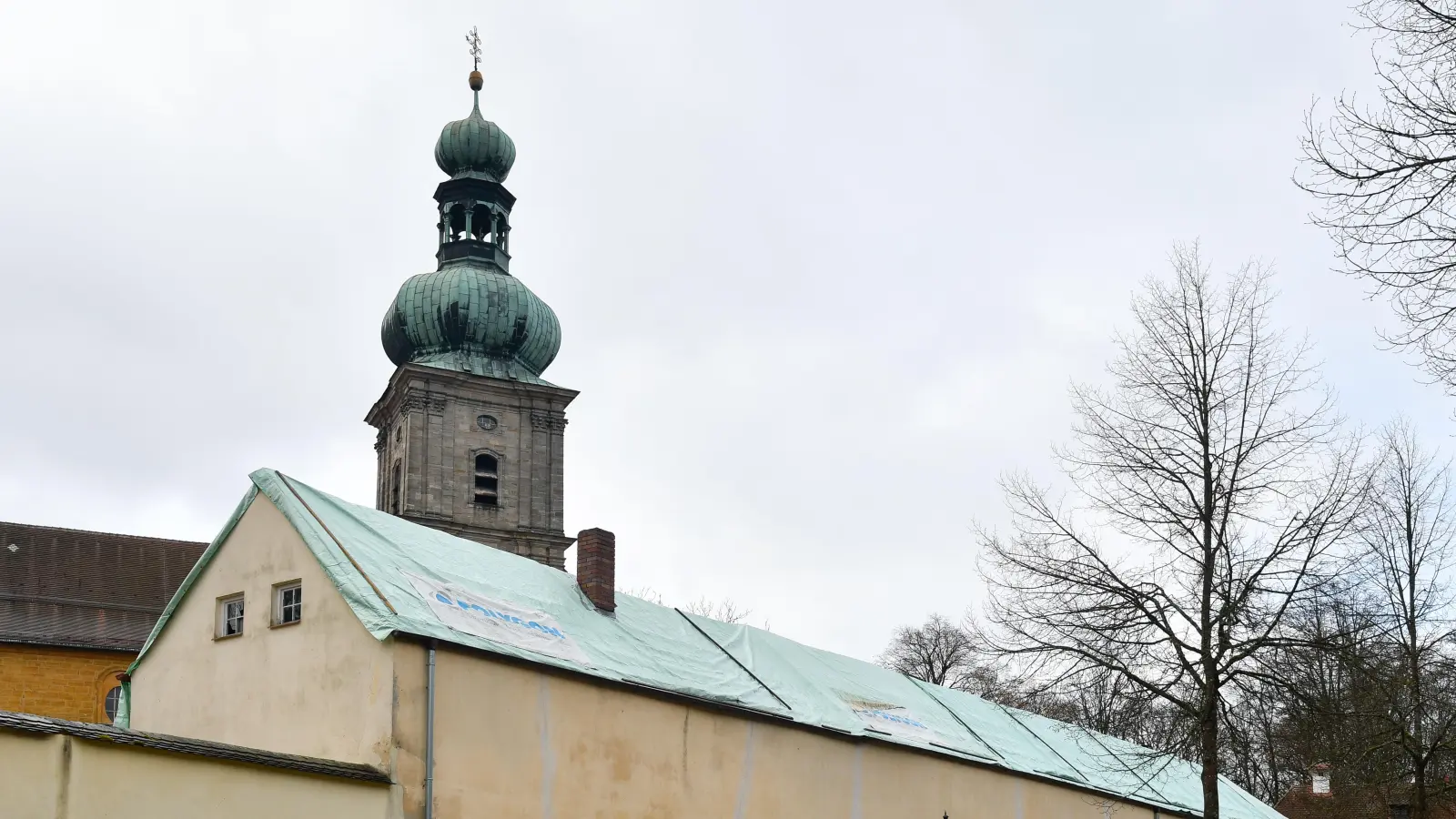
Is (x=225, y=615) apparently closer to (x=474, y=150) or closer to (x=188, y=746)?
(x=188, y=746)

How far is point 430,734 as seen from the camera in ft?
54.9

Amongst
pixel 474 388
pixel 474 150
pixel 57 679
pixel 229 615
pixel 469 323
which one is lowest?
pixel 229 615

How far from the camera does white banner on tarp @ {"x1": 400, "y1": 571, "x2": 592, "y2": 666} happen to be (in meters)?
18.3

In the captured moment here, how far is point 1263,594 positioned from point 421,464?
36.2 metres

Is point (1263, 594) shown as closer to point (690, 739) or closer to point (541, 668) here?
point (690, 739)

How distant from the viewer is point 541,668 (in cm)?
1853

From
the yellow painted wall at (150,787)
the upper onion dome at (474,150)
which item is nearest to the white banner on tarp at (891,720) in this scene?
the yellow painted wall at (150,787)

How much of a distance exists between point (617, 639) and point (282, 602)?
480cm

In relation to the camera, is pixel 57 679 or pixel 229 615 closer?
pixel 229 615

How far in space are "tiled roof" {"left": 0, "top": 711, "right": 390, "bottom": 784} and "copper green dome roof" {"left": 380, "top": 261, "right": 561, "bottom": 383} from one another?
39.4 metres

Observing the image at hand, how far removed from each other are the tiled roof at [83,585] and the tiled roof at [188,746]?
76.1ft

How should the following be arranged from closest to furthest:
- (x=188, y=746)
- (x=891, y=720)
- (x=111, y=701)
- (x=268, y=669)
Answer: (x=188, y=746)
(x=268, y=669)
(x=891, y=720)
(x=111, y=701)

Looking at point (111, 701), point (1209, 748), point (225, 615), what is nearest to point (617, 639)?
point (225, 615)

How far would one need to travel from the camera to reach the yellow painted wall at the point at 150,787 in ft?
43.0
